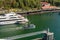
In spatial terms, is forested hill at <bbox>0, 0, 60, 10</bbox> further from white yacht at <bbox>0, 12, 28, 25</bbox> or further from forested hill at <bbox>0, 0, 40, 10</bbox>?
white yacht at <bbox>0, 12, 28, 25</bbox>

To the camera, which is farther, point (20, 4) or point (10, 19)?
point (20, 4)

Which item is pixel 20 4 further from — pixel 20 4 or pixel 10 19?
pixel 10 19

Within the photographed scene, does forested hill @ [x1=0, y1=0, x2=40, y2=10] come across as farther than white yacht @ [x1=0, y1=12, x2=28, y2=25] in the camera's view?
Yes

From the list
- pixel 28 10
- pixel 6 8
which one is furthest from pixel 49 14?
pixel 6 8

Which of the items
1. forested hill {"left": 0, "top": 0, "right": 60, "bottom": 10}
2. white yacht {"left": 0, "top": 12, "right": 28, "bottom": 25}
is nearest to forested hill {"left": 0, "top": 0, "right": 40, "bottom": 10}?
forested hill {"left": 0, "top": 0, "right": 60, "bottom": 10}

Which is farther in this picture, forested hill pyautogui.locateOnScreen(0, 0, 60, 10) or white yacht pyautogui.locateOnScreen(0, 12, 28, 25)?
forested hill pyautogui.locateOnScreen(0, 0, 60, 10)

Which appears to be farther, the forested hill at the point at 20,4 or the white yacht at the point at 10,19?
the forested hill at the point at 20,4

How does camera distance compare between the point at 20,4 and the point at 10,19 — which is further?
the point at 20,4

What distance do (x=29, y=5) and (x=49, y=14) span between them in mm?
3725

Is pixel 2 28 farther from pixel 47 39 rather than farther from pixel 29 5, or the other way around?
pixel 29 5

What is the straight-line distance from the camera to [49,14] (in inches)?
1539

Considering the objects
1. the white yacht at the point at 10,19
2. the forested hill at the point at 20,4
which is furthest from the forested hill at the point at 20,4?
the white yacht at the point at 10,19

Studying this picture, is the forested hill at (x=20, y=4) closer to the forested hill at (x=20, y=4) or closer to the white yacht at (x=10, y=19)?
the forested hill at (x=20, y=4)

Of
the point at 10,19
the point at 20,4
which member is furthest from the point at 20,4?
the point at 10,19
